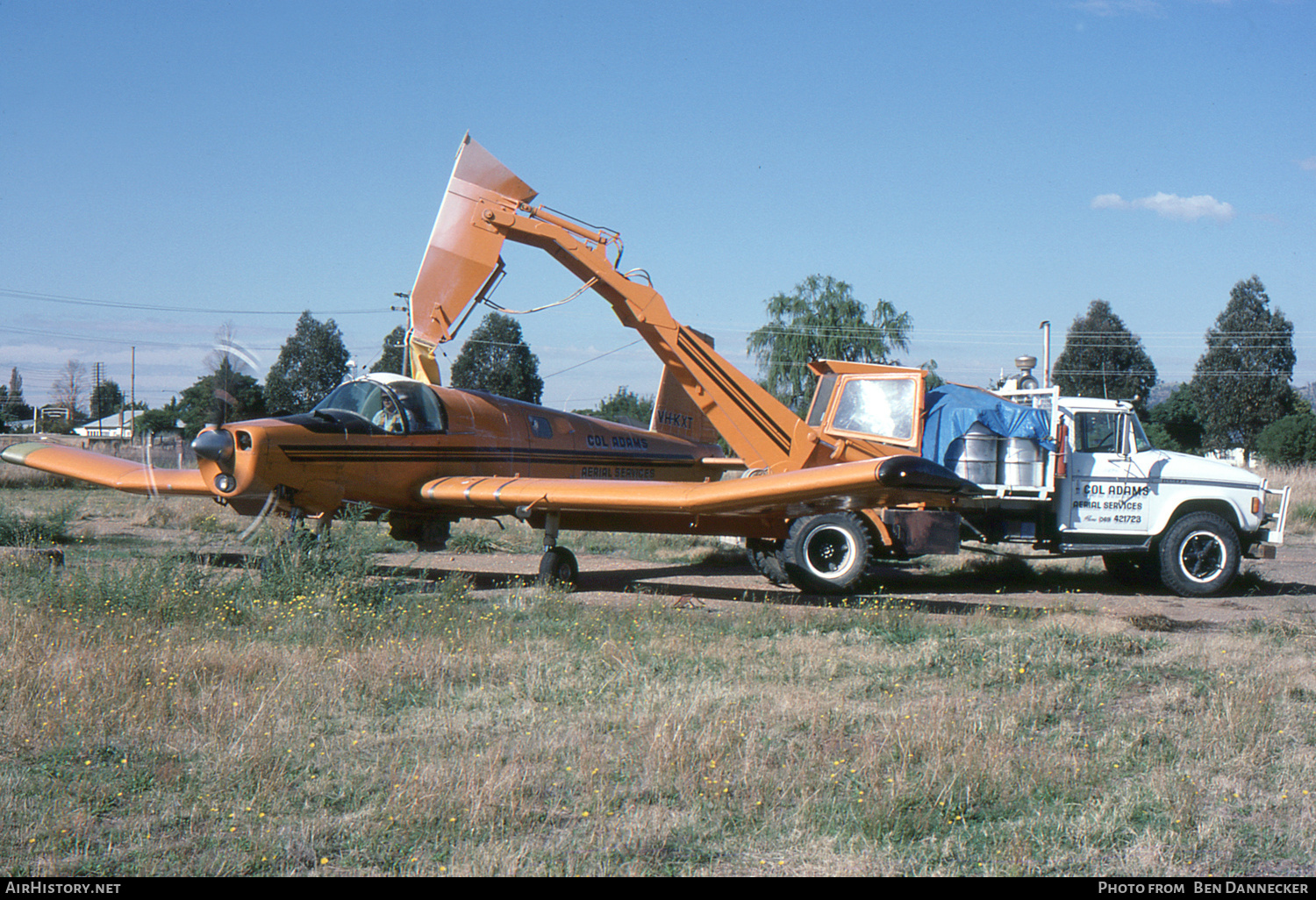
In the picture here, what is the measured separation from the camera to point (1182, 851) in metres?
3.87

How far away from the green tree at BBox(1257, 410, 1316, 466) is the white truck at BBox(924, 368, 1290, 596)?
33.4m

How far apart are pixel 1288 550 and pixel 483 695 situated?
57.2 ft

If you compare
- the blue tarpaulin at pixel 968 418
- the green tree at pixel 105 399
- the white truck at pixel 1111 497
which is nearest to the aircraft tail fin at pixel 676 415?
the blue tarpaulin at pixel 968 418

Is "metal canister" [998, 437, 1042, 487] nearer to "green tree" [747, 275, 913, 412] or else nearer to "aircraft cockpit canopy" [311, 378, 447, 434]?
"aircraft cockpit canopy" [311, 378, 447, 434]

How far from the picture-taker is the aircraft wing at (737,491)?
8344 mm

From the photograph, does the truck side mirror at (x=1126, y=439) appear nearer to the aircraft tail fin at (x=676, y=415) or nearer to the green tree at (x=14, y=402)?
the aircraft tail fin at (x=676, y=415)

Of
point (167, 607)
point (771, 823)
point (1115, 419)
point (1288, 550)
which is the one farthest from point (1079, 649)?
point (1288, 550)

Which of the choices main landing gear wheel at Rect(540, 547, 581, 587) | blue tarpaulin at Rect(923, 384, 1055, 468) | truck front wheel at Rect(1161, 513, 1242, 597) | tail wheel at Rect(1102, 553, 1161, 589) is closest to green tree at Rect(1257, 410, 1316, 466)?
tail wheel at Rect(1102, 553, 1161, 589)

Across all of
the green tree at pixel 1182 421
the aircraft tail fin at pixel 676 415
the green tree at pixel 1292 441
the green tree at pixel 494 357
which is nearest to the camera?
the aircraft tail fin at pixel 676 415

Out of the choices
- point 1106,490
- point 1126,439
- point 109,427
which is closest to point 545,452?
point 1106,490

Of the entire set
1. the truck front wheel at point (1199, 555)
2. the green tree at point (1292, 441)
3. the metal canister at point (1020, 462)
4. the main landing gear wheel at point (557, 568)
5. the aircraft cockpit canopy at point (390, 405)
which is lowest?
the main landing gear wheel at point (557, 568)

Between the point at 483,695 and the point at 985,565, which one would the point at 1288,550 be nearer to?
the point at 985,565

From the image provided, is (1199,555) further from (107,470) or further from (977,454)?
→ (107,470)

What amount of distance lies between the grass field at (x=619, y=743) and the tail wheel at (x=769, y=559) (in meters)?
3.92
